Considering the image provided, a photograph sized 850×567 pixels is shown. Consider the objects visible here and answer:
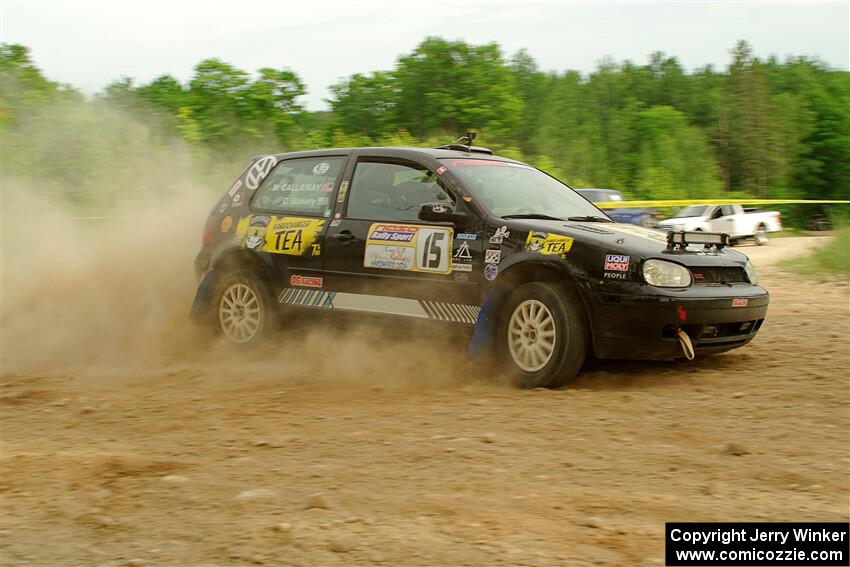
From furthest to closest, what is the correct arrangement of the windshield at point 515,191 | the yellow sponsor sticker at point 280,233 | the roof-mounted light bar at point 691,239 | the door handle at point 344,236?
the yellow sponsor sticker at point 280,233
the door handle at point 344,236
the windshield at point 515,191
the roof-mounted light bar at point 691,239

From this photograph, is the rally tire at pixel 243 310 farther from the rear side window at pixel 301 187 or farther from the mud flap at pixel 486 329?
the mud flap at pixel 486 329

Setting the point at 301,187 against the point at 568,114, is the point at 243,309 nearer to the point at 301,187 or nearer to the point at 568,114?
the point at 301,187

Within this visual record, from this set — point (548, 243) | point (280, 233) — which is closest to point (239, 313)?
Answer: point (280, 233)

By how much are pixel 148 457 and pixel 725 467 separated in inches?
115

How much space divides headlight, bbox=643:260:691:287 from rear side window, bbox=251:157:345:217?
106 inches

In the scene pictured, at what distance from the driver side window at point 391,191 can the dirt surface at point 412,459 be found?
0.99 m

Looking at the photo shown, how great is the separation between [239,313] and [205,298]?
38cm

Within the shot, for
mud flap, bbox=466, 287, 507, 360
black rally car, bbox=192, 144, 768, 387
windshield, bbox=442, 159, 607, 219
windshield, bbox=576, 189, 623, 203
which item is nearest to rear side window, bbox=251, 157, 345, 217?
black rally car, bbox=192, 144, 768, 387

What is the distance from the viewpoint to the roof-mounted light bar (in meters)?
6.18

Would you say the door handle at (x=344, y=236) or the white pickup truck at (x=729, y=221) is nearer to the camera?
the door handle at (x=344, y=236)

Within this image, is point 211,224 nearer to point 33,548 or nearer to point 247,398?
point 247,398

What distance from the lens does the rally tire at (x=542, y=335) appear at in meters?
5.90

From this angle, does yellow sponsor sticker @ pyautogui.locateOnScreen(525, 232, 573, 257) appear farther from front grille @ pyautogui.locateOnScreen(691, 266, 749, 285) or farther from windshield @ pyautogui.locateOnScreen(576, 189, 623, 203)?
windshield @ pyautogui.locateOnScreen(576, 189, 623, 203)


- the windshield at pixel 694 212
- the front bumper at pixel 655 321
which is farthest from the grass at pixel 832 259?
the windshield at pixel 694 212
